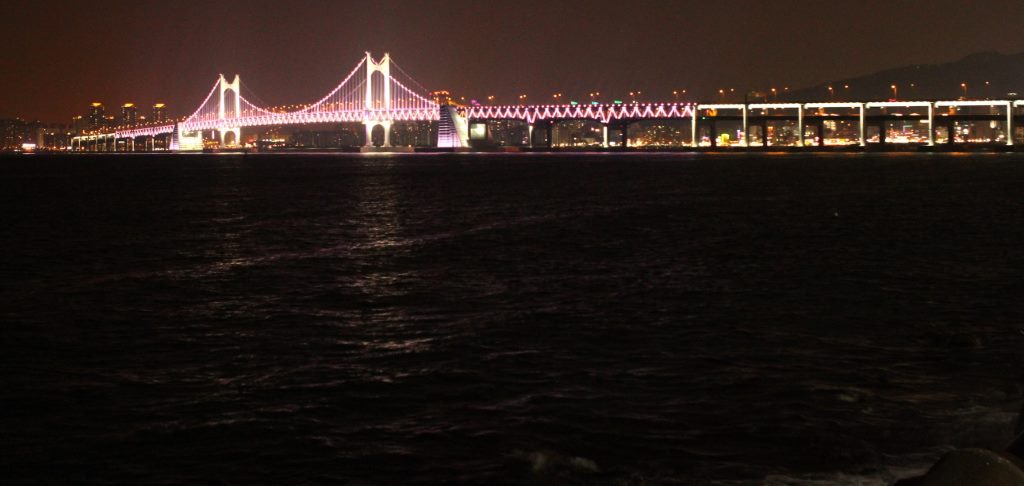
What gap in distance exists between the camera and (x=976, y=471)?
509cm

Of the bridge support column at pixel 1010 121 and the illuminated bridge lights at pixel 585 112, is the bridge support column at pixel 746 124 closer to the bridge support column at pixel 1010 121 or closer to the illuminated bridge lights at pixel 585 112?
the illuminated bridge lights at pixel 585 112

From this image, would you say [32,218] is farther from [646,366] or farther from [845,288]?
[646,366]

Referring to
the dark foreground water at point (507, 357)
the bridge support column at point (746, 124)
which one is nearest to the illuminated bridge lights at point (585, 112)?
the bridge support column at point (746, 124)

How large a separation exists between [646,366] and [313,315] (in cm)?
487

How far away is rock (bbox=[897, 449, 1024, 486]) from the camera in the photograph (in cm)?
504

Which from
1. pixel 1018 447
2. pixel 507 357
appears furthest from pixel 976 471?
pixel 507 357

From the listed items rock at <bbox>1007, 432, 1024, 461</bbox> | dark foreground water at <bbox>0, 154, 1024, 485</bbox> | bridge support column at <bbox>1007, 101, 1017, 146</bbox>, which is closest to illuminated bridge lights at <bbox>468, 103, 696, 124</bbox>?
bridge support column at <bbox>1007, 101, 1017, 146</bbox>

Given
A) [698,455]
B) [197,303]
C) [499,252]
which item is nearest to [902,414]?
[698,455]

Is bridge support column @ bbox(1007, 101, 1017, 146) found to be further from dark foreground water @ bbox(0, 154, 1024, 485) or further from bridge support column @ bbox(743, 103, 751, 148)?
dark foreground water @ bbox(0, 154, 1024, 485)

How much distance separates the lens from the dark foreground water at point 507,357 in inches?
309

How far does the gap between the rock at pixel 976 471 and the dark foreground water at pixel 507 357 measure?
2049 mm

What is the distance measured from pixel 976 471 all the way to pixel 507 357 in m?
6.31

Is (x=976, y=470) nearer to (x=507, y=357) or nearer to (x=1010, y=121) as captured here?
(x=507, y=357)

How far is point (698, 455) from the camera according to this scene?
7.79 m
